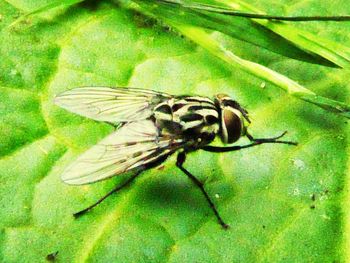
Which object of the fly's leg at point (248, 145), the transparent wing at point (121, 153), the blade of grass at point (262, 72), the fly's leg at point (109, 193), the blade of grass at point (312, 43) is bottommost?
the fly's leg at point (109, 193)

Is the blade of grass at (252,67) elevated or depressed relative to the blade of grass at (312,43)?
depressed

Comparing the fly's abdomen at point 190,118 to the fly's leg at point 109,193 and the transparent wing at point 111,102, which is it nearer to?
the transparent wing at point 111,102

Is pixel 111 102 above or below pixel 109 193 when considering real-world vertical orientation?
above

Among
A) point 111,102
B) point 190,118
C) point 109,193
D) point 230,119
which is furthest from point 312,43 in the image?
point 109,193

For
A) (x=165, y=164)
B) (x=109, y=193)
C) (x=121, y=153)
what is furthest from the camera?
(x=165, y=164)

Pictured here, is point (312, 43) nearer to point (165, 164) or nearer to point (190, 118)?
Result: point (190, 118)

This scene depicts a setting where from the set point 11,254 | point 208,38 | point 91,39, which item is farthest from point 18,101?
point 208,38

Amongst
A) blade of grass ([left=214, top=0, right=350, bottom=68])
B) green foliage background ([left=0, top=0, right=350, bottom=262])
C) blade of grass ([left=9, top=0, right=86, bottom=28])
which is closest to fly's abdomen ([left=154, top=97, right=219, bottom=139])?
green foliage background ([left=0, top=0, right=350, bottom=262])

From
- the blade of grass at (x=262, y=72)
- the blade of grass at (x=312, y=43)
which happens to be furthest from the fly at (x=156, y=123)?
the blade of grass at (x=312, y=43)
